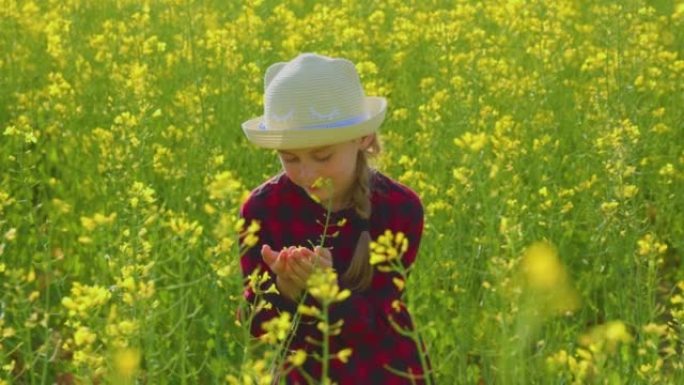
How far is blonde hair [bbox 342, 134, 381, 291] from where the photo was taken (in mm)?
2479

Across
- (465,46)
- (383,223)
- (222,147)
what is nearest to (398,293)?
(383,223)

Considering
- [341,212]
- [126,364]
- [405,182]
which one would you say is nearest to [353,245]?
[341,212]

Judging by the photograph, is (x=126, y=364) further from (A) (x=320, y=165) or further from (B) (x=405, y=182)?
(B) (x=405, y=182)

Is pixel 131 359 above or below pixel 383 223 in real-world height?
above

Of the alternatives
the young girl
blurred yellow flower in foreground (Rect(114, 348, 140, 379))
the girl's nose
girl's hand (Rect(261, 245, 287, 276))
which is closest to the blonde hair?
the young girl

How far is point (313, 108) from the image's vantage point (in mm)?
2525

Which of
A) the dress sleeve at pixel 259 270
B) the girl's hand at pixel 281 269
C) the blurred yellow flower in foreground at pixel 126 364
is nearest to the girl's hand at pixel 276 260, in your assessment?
the girl's hand at pixel 281 269

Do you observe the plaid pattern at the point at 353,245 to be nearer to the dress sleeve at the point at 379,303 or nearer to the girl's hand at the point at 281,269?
the dress sleeve at the point at 379,303

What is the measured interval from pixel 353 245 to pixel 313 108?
0.86 feet

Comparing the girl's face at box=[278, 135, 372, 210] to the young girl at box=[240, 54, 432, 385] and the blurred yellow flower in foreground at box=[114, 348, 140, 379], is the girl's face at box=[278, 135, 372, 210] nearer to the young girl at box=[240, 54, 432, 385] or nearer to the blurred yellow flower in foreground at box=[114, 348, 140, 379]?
the young girl at box=[240, 54, 432, 385]

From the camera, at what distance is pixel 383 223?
8.39ft

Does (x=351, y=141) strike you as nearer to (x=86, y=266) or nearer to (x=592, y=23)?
(x=86, y=266)

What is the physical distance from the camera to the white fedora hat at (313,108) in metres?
2.44

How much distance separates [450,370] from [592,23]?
3.58 metres
